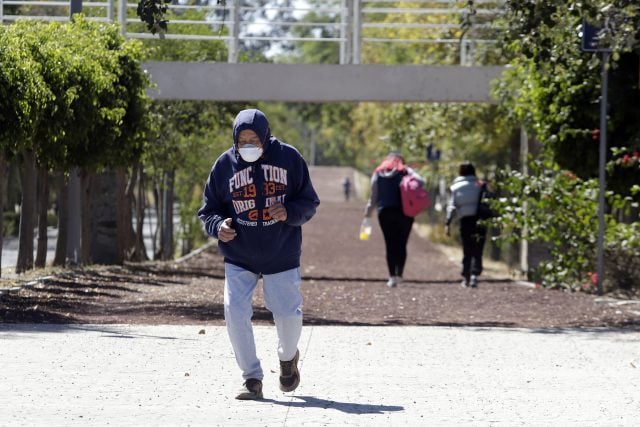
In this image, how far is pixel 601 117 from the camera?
16562 millimetres

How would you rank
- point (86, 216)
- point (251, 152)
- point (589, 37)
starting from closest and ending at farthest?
point (251, 152), point (589, 37), point (86, 216)

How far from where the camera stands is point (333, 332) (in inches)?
474

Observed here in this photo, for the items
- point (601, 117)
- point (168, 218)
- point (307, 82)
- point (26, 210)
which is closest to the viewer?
point (601, 117)

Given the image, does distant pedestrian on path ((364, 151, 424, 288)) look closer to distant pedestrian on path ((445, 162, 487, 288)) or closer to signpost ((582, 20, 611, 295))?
distant pedestrian on path ((445, 162, 487, 288))

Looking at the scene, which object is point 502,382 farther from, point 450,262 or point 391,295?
point 450,262

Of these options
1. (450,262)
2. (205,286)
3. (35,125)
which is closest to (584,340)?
(35,125)

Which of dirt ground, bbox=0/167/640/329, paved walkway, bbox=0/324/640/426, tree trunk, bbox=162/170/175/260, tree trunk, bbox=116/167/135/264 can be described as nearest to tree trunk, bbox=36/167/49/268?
dirt ground, bbox=0/167/640/329

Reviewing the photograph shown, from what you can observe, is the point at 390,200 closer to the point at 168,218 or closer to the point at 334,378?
the point at 334,378

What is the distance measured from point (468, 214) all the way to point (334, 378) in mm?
10343

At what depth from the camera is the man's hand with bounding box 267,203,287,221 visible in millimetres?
8125

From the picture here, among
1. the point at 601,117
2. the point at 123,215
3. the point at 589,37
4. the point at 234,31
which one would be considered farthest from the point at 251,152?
the point at 123,215

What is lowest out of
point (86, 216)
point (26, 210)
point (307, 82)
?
point (86, 216)

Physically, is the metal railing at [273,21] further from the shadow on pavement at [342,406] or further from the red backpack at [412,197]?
the shadow on pavement at [342,406]

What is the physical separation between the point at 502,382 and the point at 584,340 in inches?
106
